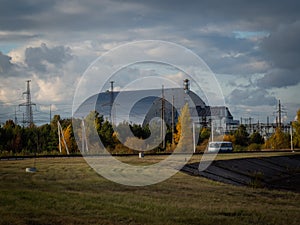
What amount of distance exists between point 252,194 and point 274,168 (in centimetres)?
3044

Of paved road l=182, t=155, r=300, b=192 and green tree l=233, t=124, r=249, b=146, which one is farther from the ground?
green tree l=233, t=124, r=249, b=146

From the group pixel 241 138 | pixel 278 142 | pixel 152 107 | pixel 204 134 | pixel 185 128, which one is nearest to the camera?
pixel 152 107

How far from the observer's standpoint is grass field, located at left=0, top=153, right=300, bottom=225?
58.2ft

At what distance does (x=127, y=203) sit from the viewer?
20.9m

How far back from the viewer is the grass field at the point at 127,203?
1774 cm

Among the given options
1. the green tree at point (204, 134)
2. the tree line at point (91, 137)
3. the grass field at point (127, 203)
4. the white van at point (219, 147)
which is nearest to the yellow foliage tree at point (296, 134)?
the tree line at point (91, 137)

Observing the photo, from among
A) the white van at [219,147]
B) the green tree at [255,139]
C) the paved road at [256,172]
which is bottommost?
the paved road at [256,172]

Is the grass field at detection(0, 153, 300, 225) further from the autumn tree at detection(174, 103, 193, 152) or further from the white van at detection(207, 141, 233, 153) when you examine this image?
the autumn tree at detection(174, 103, 193, 152)

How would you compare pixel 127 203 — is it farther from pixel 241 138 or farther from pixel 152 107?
pixel 241 138

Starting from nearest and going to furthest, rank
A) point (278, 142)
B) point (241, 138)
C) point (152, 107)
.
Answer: point (152, 107), point (278, 142), point (241, 138)

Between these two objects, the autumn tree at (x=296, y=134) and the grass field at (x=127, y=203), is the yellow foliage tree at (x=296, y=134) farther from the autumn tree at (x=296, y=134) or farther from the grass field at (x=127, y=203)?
the grass field at (x=127, y=203)

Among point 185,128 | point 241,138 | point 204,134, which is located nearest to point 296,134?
point 241,138

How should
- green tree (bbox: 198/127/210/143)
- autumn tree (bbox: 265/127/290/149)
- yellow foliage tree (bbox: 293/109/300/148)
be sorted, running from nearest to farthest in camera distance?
1. green tree (bbox: 198/127/210/143)
2. autumn tree (bbox: 265/127/290/149)
3. yellow foliage tree (bbox: 293/109/300/148)

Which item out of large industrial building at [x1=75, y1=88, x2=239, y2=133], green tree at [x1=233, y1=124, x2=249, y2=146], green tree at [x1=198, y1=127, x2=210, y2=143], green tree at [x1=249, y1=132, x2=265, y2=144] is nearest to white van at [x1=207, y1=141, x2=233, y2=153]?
large industrial building at [x1=75, y1=88, x2=239, y2=133]
